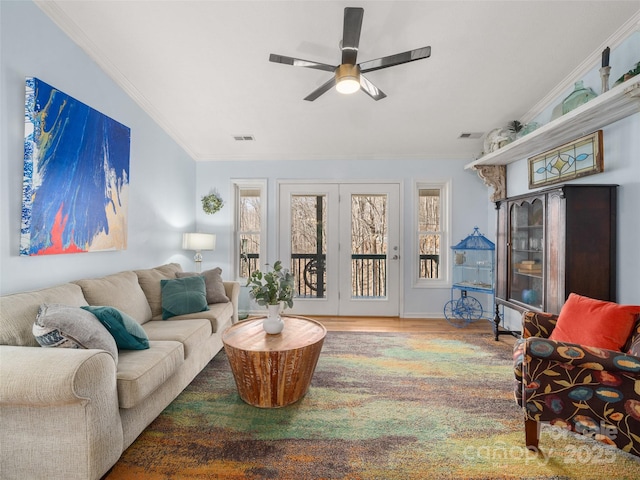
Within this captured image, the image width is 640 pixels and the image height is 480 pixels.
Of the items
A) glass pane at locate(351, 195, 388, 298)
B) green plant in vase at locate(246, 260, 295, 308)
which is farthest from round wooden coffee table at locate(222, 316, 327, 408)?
glass pane at locate(351, 195, 388, 298)

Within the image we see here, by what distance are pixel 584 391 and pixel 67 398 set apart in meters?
2.40

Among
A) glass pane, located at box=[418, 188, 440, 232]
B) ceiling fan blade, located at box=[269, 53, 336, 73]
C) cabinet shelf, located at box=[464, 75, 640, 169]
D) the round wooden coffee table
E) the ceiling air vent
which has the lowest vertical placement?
the round wooden coffee table

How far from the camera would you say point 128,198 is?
304 centimetres

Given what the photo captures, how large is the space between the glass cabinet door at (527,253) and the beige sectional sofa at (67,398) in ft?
10.4

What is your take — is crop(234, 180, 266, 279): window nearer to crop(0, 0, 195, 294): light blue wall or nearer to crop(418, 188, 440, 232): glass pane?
crop(0, 0, 195, 294): light blue wall

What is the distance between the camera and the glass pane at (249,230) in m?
4.72

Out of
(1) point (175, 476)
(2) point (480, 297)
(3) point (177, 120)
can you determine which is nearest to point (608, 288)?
(2) point (480, 297)

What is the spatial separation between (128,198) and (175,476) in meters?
2.46

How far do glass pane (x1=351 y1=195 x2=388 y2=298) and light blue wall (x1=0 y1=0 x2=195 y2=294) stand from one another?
248 centimetres

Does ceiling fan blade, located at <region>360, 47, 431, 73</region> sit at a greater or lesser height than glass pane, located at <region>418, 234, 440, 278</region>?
greater

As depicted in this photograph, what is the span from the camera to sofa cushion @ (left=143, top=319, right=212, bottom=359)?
89.6 inches

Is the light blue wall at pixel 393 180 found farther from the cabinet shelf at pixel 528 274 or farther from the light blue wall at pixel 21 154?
the cabinet shelf at pixel 528 274

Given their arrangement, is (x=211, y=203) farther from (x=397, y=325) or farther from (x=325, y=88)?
(x=397, y=325)

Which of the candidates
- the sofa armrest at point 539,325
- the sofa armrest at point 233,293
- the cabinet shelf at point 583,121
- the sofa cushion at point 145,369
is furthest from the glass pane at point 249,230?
the sofa armrest at point 539,325
